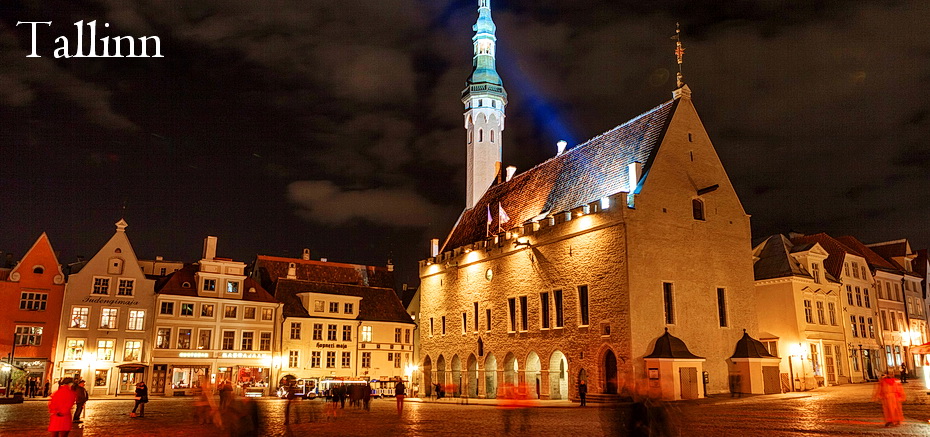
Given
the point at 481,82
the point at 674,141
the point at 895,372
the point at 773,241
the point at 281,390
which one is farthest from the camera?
the point at 481,82

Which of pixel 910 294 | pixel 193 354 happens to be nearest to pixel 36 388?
pixel 193 354

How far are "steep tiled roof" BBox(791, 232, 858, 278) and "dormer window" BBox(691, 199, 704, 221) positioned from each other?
14.8 metres

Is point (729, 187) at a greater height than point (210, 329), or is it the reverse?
point (729, 187)

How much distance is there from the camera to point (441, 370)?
1912 inches

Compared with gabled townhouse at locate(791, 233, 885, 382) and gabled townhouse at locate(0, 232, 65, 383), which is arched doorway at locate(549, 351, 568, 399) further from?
gabled townhouse at locate(0, 232, 65, 383)

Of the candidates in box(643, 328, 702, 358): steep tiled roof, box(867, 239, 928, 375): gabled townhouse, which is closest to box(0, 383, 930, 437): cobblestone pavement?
box(643, 328, 702, 358): steep tiled roof

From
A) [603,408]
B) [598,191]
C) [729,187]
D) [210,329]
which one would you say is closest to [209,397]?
[603,408]

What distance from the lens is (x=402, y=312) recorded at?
58.3 m

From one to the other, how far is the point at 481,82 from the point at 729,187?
973 inches

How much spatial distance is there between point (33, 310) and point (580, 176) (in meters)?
35.5

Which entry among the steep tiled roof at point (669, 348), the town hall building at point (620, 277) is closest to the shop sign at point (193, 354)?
the town hall building at point (620, 277)

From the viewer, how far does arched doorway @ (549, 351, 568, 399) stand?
1472 inches

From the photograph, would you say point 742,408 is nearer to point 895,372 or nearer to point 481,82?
point 895,372

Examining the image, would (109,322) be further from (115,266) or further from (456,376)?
(456,376)
